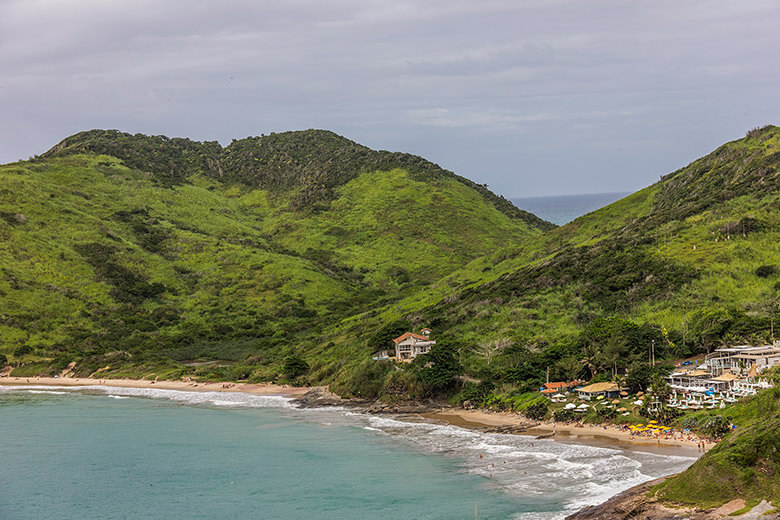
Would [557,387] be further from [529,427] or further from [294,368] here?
[294,368]

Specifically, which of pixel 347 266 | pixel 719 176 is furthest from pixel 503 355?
pixel 347 266

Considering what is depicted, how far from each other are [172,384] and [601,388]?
209ft

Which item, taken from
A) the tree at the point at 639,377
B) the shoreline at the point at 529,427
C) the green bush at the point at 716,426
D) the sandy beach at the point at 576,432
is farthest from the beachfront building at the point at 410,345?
the green bush at the point at 716,426

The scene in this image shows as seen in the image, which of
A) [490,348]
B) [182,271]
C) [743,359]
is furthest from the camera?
[182,271]

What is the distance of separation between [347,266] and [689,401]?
12004 cm

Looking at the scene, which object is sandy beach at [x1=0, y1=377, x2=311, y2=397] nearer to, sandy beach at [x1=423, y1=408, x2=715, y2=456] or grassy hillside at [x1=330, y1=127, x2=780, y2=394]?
grassy hillside at [x1=330, y1=127, x2=780, y2=394]

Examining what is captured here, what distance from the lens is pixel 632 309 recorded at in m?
77.4

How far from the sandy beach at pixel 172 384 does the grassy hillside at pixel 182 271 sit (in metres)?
3.47

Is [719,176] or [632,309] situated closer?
[632,309]

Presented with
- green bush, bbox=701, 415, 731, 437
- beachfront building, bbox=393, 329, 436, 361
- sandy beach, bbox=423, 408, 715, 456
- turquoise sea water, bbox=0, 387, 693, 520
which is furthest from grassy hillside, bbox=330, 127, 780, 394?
turquoise sea water, bbox=0, 387, 693, 520

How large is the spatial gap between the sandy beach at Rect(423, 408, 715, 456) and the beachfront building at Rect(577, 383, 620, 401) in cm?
448

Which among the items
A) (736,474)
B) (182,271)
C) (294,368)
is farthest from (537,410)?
(182,271)

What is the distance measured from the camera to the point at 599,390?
6153 cm

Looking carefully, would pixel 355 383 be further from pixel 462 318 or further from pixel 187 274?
pixel 187 274
